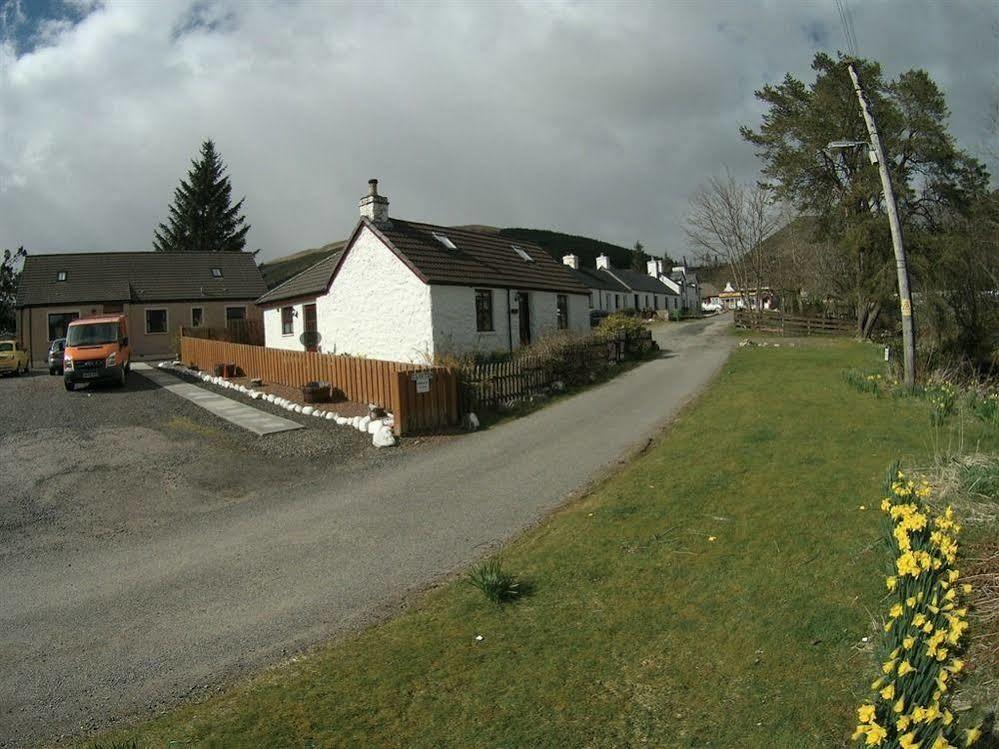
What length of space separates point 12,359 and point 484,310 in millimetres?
20768

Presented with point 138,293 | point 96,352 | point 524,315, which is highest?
point 138,293

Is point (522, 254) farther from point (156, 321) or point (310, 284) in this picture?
point (156, 321)

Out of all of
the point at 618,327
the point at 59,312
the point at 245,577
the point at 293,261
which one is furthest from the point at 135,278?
the point at 293,261

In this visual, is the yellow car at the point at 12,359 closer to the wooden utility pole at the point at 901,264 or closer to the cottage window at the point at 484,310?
the cottage window at the point at 484,310

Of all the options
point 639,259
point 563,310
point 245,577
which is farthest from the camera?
point 639,259

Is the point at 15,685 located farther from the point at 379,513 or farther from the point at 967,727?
the point at 967,727

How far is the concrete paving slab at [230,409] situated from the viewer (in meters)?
15.7

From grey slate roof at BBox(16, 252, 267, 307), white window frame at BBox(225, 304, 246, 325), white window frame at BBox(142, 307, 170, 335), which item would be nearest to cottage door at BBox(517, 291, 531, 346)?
white window frame at BBox(225, 304, 246, 325)

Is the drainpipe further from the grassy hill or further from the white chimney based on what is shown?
the grassy hill

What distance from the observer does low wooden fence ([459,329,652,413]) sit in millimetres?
16469

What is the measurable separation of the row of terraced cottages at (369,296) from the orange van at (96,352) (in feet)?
22.3

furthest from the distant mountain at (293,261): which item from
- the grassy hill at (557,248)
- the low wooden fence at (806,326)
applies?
the low wooden fence at (806,326)

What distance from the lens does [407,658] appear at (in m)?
5.09

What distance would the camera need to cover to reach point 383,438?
13883 mm
